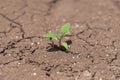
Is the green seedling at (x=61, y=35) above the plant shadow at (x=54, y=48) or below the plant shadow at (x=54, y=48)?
above

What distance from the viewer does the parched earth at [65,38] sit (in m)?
2.50

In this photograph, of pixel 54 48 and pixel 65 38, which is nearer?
pixel 54 48

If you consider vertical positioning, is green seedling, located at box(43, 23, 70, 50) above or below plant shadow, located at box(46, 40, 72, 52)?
above

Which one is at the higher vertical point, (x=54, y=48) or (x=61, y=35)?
(x=61, y=35)

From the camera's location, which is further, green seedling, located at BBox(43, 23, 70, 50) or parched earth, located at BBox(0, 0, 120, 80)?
green seedling, located at BBox(43, 23, 70, 50)

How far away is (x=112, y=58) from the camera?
2643 mm

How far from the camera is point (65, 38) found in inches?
115

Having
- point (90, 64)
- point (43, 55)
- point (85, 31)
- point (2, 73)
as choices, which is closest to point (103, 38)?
point (85, 31)

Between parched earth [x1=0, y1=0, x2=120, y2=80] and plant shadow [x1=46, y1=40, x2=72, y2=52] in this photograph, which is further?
plant shadow [x1=46, y1=40, x2=72, y2=52]

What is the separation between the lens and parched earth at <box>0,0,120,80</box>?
2498mm

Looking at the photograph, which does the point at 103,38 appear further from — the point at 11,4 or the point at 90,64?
the point at 11,4

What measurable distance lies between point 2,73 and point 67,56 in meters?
0.56

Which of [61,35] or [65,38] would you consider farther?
[65,38]

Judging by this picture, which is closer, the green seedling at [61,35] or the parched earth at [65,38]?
the parched earth at [65,38]
